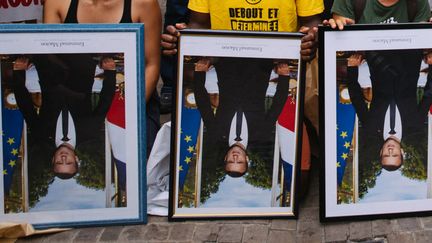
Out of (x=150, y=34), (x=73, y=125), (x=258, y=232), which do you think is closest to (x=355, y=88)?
(x=258, y=232)

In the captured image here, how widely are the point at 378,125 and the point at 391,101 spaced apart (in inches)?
5.9

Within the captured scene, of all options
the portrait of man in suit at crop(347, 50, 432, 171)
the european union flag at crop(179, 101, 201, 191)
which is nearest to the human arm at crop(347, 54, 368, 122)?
the portrait of man in suit at crop(347, 50, 432, 171)

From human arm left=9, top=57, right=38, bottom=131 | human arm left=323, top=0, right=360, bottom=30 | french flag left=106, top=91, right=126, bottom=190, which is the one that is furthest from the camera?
human arm left=323, top=0, right=360, bottom=30

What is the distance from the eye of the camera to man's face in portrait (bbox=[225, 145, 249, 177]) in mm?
3840

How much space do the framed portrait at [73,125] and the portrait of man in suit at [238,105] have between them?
14.1 inches

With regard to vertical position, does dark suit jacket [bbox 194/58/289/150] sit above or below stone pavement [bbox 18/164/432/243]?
above

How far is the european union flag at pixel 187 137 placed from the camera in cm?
379

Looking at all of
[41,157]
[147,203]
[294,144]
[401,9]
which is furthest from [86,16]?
[401,9]

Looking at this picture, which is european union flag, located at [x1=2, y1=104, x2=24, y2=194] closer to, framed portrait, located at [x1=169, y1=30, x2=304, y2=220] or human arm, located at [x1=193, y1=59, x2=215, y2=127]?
framed portrait, located at [x1=169, y1=30, x2=304, y2=220]

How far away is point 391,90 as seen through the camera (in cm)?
377

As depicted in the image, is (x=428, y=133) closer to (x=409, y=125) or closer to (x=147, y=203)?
(x=409, y=125)

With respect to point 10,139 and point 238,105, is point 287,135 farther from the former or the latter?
point 10,139

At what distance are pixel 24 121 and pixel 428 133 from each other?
222 cm

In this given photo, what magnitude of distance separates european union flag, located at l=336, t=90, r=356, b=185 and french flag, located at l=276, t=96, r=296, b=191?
25cm
